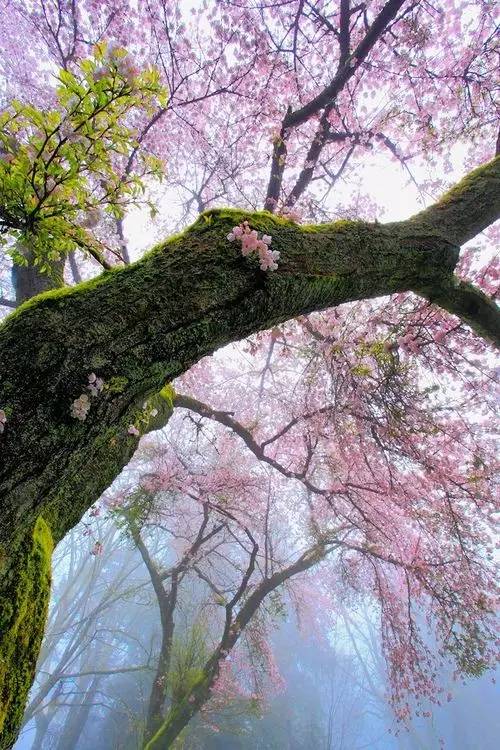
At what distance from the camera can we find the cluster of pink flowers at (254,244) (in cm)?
144

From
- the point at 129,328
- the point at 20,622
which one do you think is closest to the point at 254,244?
the point at 129,328

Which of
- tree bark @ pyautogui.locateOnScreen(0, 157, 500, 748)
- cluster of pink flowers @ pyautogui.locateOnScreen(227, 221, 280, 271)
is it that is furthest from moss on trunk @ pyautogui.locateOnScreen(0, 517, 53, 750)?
cluster of pink flowers @ pyautogui.locateOnScreen(227, 221, 280, 271)

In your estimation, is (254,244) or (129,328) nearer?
(129,328)

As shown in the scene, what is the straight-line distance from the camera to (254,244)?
4.72 ft

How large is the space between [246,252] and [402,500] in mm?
4495

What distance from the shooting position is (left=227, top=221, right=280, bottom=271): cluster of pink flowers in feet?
4.72

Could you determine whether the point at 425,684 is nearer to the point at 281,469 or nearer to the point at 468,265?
the point at 281,469

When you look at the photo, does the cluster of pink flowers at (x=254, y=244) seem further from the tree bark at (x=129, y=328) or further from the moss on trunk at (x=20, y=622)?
the moss on trunk at (x=20, y=622)

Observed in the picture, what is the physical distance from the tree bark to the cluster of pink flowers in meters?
0.03

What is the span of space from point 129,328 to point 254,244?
1.85ft

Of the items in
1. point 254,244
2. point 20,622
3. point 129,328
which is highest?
point 254,244

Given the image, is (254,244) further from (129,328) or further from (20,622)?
(20,622)

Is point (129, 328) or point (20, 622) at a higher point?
point (129, 328)

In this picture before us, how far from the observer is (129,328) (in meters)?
1.24
